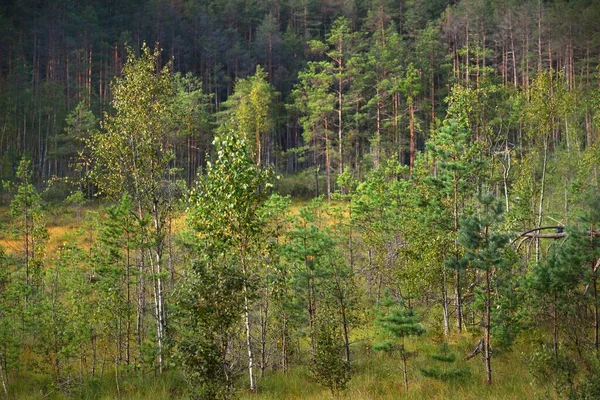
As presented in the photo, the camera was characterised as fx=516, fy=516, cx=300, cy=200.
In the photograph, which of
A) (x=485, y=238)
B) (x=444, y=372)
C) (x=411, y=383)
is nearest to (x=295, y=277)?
(x=411, y=383)

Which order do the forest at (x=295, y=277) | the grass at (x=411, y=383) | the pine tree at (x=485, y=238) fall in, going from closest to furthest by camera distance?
the forest at (x=295, y=277), the pine tree at (x=485, y=238), the grass at (x=411, y=383)

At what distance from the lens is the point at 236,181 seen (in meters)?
10.7

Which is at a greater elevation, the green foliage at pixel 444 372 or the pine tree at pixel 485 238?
the pine tree at pixel 485 238

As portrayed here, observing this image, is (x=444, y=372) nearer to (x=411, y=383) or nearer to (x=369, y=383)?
(x=411, y=383)

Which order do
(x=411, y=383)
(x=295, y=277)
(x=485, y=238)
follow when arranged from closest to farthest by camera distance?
(x=485, y=238)
(x=411, y=383)
(x=295, y=277)

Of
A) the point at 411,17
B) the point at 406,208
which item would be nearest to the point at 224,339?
the point at 406,208

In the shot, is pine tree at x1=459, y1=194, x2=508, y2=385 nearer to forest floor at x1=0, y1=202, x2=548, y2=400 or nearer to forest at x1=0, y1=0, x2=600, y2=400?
forest at x1=0, y1=0, x2=600, y2=400

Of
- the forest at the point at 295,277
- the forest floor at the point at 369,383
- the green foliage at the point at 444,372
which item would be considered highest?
the forest at the point at 295,277

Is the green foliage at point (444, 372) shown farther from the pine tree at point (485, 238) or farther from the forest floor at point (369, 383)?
the pine tree at point (485, 238)

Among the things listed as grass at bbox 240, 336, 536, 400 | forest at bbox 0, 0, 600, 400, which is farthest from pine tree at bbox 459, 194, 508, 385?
grass at bbox 240, 336, 536, 400

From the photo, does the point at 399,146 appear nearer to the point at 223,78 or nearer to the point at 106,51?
the point at 223,78

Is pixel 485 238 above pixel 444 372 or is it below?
above

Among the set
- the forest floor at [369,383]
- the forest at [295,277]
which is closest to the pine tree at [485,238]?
Result: the forest at [295,277]

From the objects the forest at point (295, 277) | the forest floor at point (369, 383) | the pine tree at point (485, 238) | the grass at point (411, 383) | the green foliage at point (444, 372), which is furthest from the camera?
the green foliage at point (444, 372)
